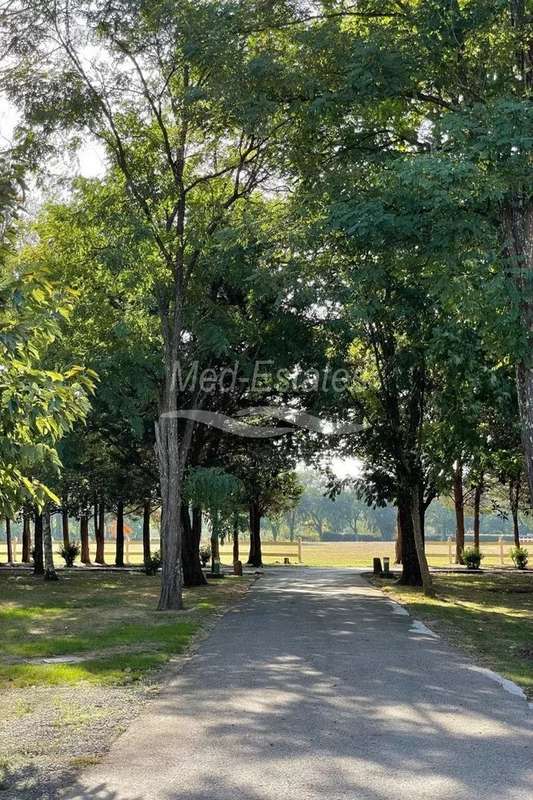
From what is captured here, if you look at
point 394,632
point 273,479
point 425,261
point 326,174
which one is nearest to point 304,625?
point 394,632

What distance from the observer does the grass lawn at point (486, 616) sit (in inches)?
481

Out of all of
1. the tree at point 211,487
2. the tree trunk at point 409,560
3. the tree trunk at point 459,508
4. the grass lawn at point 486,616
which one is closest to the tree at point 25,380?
the grass lawn at point 486,616

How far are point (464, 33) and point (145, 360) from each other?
12.1 meters

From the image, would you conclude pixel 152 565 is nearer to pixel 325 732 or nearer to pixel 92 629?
pixel 92 629

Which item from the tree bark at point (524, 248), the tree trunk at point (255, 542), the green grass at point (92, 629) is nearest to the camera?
the green grass at point (92, 629)

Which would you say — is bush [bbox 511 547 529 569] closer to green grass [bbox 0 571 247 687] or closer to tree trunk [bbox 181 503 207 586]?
green grass [bbox 0 571 247 687]

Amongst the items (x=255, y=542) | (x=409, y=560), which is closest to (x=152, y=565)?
(x=255, y=542)

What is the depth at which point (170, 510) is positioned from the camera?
21000mm

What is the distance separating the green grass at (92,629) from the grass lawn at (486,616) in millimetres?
4899

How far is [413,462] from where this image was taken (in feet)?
84.9

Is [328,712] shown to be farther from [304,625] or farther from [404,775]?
[304,625]

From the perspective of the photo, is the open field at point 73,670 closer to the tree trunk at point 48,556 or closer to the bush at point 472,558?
the tree trunk at point 48,556

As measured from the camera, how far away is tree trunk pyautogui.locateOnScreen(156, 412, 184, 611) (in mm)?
20422

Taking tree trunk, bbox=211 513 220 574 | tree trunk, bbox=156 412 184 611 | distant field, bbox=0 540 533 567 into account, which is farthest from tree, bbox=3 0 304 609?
distant field, bbox=0 540 533 567
